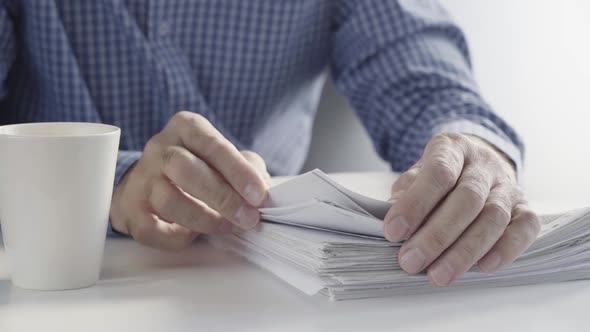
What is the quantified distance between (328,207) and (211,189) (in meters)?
0.15

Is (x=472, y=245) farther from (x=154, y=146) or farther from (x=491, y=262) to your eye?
(x=154, y=146)

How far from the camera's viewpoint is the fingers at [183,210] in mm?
769

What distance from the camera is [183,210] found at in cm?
77

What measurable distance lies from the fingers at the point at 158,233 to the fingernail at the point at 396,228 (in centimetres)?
26

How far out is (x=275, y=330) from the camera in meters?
0.57

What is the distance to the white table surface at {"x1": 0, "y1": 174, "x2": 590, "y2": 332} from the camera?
576 mm

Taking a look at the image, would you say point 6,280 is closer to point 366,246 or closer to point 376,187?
point 366,246

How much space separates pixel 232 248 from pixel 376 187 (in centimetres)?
24

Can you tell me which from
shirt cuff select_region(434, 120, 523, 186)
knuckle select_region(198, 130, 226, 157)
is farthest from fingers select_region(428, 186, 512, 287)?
shirt cuff select_region(434, 120, 523, 186)

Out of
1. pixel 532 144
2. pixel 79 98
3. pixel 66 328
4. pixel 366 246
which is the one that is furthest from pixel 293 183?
pixel 532 144

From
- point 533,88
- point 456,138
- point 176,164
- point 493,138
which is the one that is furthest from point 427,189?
point 533,88

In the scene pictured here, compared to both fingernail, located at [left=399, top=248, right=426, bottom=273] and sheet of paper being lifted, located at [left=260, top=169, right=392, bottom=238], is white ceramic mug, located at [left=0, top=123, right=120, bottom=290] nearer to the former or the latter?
sheet of paper being lifted, located at [left=260, top=169, right=392, bottom=238]

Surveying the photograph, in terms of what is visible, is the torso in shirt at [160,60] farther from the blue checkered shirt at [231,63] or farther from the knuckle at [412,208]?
the knuckle at [412,208]

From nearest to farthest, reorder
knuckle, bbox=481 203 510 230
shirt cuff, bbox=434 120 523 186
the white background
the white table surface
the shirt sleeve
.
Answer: the white table surface, knuckle, bbox=481 203 510 230, shirt cuff, bbox=434 120 523 186, the shirt sleeve, the white background
